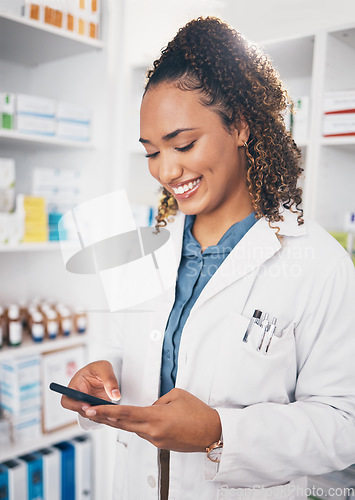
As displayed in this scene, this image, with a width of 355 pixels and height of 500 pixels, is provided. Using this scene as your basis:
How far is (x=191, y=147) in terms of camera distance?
78 centimetres

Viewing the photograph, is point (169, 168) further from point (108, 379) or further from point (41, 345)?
point (41, 345)

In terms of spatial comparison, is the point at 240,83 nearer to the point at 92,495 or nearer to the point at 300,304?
the point at 300,304

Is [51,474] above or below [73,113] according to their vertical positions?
below

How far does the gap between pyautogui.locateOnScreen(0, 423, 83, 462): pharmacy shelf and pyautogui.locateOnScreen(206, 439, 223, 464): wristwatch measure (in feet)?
3.82

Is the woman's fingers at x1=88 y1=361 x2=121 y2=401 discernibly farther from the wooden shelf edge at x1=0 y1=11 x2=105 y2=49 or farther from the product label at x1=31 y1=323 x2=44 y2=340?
the wooden shelf edge at x1=0 y1=11 x2=105 y2=49

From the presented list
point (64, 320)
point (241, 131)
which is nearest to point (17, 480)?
point (64, 320)

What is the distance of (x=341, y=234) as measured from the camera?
1167 millimetres

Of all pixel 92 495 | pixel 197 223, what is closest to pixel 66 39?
pixel 197 223

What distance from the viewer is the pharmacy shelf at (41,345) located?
62.7 inches

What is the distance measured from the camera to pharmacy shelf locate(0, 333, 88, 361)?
1593 millimetres

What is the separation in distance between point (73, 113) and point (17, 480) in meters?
1.43

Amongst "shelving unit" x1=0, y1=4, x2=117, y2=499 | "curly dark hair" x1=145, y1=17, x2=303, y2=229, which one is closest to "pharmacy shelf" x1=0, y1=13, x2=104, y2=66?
"shelving unit" x1=0, y1=4, x2=117, y2=499

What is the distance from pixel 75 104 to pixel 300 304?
1351 millimetres

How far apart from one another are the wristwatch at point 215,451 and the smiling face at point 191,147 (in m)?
0.43
